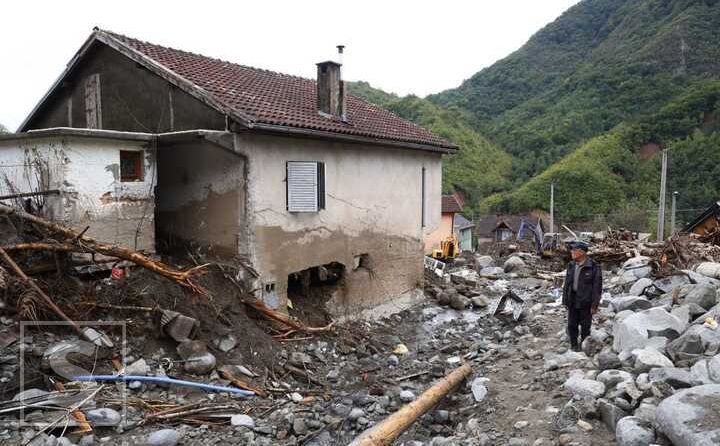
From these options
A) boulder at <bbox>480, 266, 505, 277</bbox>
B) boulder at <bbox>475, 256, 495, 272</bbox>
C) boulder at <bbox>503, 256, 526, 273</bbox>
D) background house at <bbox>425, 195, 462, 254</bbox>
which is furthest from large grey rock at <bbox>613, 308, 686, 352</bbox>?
background house at <bbox>425, 195, 462, 254</bbox>

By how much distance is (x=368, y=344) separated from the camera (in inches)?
408

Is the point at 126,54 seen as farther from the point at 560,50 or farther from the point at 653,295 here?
the point at 560,50

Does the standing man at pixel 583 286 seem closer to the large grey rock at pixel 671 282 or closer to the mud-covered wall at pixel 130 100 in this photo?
the large grey rock at pixel 671 282

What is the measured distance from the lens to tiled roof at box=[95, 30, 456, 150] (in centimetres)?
952

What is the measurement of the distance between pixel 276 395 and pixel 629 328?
4965mm

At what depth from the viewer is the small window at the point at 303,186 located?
1009cm

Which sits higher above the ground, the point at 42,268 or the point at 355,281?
the point at 42,268

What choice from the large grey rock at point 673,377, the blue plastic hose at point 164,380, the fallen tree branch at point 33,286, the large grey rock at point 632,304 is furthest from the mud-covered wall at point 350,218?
the large grey rock at point 673,377

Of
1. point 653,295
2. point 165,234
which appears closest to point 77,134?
point 165,234

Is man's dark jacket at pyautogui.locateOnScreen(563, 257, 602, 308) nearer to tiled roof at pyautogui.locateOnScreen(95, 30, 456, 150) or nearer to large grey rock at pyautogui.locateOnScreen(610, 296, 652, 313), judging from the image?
large grey rock at pyautogui.locateOnScreen(610, 296, 652, 313)

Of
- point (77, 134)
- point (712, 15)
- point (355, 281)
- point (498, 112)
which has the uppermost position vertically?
point (712, 15)

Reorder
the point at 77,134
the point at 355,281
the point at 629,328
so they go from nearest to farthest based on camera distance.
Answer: the point at 629,328, the point at 77,134, the point at 355,281

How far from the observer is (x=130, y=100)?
1064cm

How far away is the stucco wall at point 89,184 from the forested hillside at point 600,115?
45.4m
